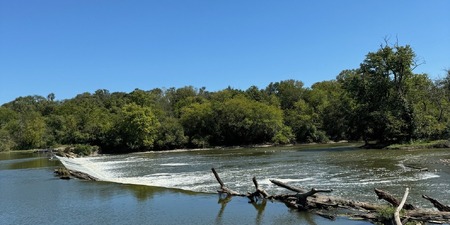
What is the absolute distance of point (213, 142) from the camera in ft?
314

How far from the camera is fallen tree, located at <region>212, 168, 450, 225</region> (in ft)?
41.1

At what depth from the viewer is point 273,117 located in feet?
310

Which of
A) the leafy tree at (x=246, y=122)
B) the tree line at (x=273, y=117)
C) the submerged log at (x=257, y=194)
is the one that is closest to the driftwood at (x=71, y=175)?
the submerged log at (x=257, y=194)

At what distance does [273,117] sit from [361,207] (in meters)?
80.0

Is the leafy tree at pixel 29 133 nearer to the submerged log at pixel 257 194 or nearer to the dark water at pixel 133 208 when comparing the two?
the dark water at pixel 133 208

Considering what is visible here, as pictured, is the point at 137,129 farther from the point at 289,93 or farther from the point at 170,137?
the point at 289,93

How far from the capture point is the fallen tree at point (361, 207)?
12523 mm

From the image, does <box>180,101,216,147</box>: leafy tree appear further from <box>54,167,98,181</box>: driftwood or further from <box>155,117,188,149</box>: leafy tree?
<box>54,167,98,181</box>: driftwood

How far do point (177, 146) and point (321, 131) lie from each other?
35.3 metres

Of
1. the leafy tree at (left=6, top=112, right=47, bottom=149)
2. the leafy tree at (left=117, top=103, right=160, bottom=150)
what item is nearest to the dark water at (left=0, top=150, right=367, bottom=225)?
the leafy tree at (left=117, top=103, right=160, bottom=150)

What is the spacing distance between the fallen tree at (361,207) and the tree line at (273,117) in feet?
150

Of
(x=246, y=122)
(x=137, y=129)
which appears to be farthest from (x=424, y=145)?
(x=137, y=129)

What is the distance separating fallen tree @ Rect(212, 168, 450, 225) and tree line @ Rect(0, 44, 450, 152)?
45617 mm

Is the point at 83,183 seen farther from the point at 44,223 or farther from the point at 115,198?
the point at 44,223
